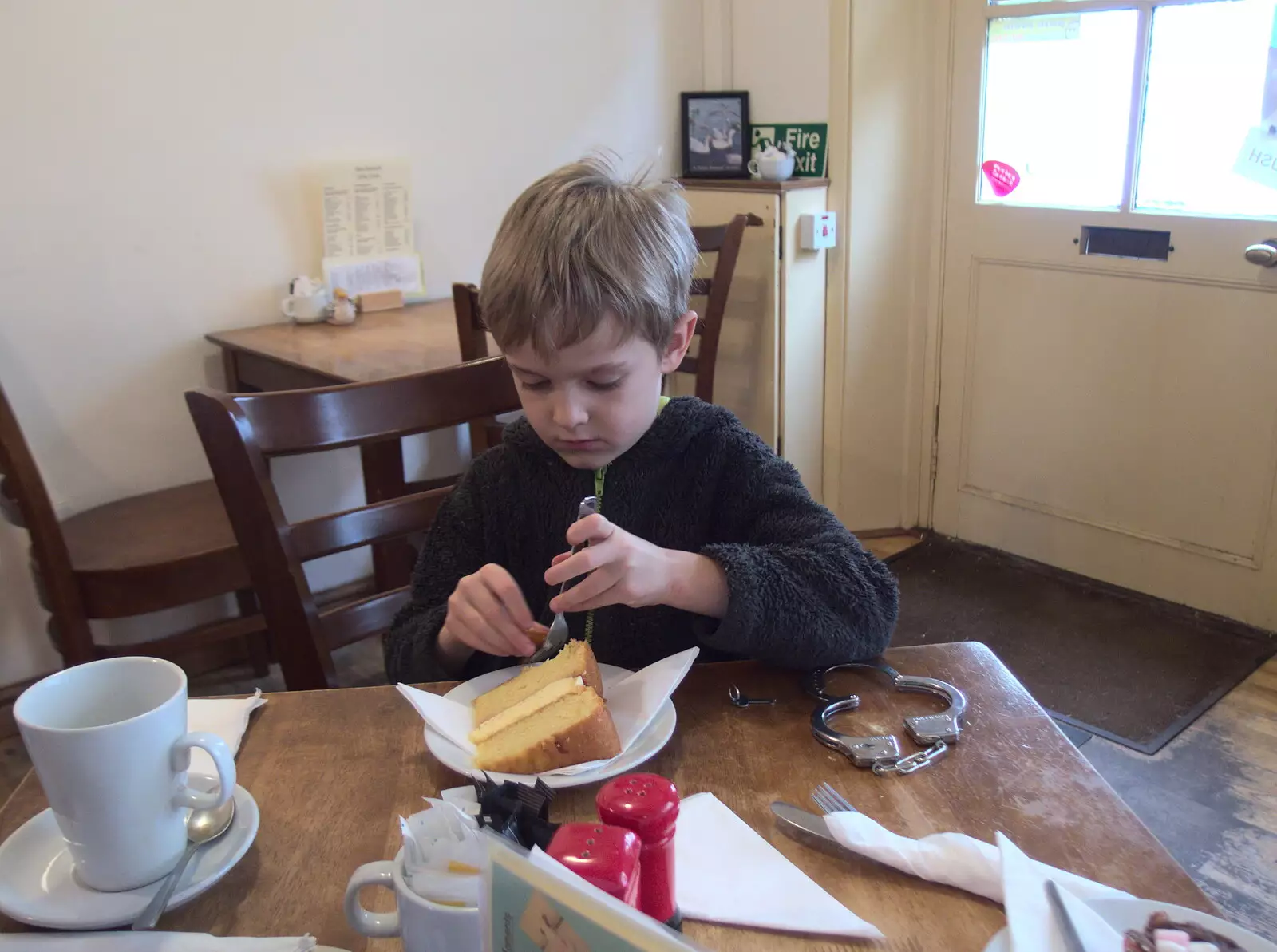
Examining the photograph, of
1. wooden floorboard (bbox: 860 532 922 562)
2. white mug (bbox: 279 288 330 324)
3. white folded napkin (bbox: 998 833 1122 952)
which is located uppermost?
white mug (bbox: 279 288 330 324)

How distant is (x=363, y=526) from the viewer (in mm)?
1234

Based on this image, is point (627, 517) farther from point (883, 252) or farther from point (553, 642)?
point (883, 252)

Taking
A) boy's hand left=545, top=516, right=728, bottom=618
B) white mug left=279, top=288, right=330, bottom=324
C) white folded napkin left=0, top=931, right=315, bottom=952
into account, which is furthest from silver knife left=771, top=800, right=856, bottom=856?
white mug left=279, top=288, right=330, bottom=324

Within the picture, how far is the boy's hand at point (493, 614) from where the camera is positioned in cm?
90

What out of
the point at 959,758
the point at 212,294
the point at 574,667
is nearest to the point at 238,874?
the point at 574,667

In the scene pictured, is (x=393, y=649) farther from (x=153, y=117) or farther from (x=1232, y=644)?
(x=1232, y=644)

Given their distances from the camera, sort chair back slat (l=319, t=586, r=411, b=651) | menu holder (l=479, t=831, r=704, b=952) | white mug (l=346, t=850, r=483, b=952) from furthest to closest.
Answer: chair back slat (l=319, t=586, r=411, b=651) → white mug (l=346, t=850, r=483, b=952) → menu holder (l=479, t=831, r=704, b=952)

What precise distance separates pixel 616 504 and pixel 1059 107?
81.6 inches

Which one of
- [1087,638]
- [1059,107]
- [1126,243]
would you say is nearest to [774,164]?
[1059,107]

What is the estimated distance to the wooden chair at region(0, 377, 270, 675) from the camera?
5.93ft

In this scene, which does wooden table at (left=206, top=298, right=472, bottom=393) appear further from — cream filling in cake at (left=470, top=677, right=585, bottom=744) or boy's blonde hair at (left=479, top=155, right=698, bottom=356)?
cream filling in cake at (left=470, top=677, right=585, bottom=744)

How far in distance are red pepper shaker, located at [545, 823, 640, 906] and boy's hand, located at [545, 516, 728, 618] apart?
12.8 inches

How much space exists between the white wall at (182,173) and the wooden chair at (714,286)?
1.95 ft

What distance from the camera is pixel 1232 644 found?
7.86 ft
